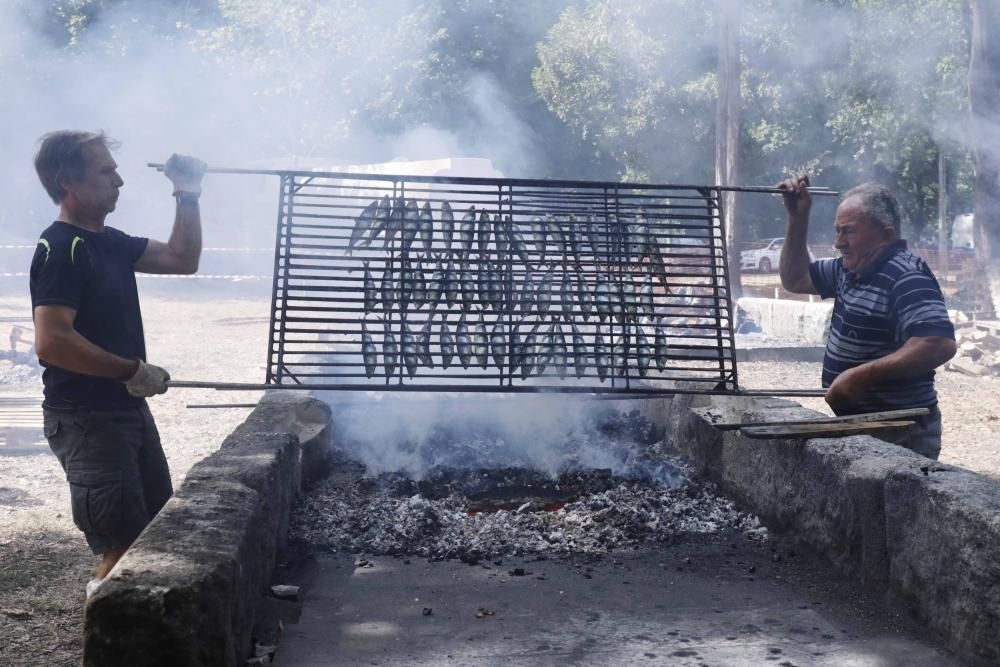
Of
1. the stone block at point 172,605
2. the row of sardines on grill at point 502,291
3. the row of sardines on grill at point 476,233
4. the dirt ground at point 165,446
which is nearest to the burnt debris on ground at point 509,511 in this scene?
the row of sardines on grill at point 502,291

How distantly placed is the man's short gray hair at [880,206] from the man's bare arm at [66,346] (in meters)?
3.40

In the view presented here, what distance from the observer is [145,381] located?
361 centimetres

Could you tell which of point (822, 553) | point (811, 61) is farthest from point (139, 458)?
point (811, 61)

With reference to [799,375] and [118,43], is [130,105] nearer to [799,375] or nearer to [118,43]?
[118,43]

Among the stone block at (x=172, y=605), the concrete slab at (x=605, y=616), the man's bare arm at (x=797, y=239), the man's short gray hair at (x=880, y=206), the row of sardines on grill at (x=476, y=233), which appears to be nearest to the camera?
the stone block at (x=172, y=605)

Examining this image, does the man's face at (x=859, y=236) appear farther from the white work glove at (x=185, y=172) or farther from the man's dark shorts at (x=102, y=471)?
the man's dark shorts at (x=102, y=471)

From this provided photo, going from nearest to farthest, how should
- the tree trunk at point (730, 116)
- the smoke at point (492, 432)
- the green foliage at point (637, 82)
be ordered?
1. the smoke at point (492, 432)
2. the tree trunk at point (730, 116)
3. the green foliage at point (637, 82)

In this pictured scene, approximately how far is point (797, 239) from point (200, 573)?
3498mm

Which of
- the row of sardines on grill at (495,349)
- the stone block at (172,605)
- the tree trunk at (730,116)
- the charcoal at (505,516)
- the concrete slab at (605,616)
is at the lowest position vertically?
the concrete slab at (605,616)

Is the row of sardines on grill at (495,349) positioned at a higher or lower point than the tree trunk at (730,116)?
lower

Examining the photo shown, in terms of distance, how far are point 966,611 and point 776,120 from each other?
28.1 meters

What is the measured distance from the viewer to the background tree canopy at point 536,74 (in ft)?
81.0

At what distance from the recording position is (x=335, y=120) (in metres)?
29.6

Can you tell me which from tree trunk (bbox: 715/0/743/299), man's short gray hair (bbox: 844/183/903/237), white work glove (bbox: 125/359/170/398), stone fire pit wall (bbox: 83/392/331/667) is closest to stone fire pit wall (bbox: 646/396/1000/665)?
man's short gray hair (bbox: 844/183/903/237)
